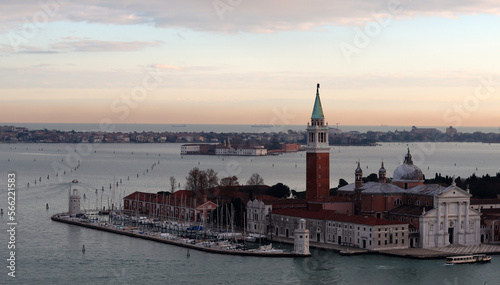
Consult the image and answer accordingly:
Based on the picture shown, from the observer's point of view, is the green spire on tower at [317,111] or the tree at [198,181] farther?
the tree at [198,181]

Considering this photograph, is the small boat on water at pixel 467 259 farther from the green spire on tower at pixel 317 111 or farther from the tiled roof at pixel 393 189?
the green spire on tower at pixel 317 111

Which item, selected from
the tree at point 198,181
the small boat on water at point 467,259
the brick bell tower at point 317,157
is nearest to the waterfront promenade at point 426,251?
the small boat on water at point 467,259

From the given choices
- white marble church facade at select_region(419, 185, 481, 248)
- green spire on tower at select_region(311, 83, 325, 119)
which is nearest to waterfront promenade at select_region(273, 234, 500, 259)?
white marble church facade at select_region(419, 185, 481, 248)

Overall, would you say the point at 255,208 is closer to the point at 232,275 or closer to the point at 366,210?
the point at 366,210

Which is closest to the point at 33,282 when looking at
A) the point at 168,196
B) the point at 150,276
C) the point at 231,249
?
the point at 150,276

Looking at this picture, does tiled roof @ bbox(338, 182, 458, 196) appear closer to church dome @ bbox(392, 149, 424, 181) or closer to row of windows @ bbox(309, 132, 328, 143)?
church dome @ bbox(392, 149, 424, 181)
